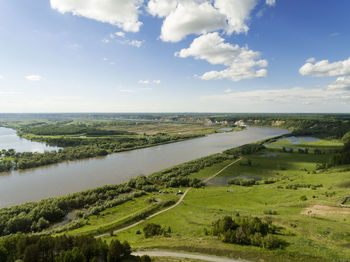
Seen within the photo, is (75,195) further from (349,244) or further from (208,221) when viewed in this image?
(349,244)

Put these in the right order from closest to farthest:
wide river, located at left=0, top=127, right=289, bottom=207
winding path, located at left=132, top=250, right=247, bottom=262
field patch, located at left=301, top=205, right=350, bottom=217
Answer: winding path, located at left=132, top=250, right=247, bottom=262 < field patch, located at left=301, top=205, right=350, bottom=217 < wide river, located at left=0, top=127, right=289, bottom=207

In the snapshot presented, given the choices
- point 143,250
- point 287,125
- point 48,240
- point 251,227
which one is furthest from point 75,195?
point 287,125

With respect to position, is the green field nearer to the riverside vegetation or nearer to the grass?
the riverside vegetation

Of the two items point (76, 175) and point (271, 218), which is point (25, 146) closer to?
point (76, 175)

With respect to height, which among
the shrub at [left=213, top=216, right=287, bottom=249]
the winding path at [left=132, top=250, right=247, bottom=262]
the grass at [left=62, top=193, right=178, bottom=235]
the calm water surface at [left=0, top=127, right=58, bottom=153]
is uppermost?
the shrub at [left=213, top=216, right=287, bottom=249]

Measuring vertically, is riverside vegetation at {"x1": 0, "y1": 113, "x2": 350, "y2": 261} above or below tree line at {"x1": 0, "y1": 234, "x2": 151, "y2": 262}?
below

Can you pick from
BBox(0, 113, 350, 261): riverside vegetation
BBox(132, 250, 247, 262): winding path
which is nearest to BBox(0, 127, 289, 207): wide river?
BBox(0, 113, 350, 261): riverside vegetation
